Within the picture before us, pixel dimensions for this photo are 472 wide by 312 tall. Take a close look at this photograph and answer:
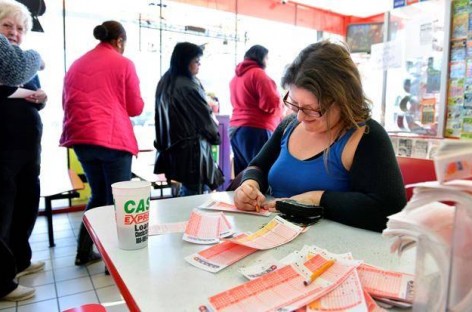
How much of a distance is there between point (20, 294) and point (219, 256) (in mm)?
1789

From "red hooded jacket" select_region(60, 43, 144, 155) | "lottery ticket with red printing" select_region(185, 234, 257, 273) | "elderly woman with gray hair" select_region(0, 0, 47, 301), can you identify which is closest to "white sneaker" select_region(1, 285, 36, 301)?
"elderly woman with gray hair" select_region(0, 0, 47, 301)

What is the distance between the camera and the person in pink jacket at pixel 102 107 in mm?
2221

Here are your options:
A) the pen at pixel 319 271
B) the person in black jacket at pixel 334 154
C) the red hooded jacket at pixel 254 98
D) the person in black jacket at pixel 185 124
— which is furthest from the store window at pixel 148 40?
the pen at pixel 319 271

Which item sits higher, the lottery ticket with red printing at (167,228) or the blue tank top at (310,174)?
the blue tank top at (310,174)

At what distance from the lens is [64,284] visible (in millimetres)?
2248

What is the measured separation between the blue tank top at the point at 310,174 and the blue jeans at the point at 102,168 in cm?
131

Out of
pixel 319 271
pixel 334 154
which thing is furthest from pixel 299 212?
pixel 319 271

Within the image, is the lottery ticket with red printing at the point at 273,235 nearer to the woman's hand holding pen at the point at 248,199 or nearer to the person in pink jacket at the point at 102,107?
the woman's hand holding pen at the point at 248,199

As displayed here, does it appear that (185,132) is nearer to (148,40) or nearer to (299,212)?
(299,212)

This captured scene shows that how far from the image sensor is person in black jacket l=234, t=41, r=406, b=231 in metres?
1.05

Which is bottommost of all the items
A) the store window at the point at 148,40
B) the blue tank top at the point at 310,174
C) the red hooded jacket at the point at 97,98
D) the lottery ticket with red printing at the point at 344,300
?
the lottery ticket with red printing at the point at 344,300

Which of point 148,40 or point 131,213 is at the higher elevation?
point 148,40

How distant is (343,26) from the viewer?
21.3ft

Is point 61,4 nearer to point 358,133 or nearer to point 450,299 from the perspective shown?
point 358,133
